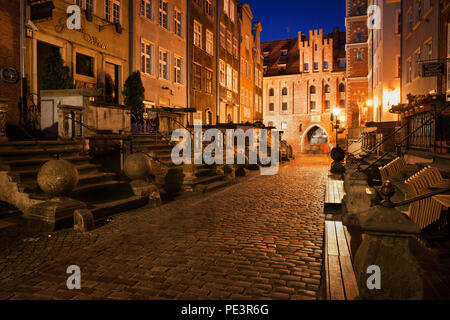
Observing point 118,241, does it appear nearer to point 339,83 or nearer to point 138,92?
point 138,92

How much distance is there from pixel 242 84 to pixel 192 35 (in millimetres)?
14455

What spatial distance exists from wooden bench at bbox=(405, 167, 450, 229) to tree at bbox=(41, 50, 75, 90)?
12.3m

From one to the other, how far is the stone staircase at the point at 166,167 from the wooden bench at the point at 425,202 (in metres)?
7.04

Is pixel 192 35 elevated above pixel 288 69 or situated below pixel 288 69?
below

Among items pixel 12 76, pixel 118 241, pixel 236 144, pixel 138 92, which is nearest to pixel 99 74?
pixel 138 92

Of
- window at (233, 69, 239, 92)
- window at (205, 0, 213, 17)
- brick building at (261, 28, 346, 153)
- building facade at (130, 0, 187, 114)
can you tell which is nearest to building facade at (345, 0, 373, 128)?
brick building at (261, 28, 346, 153)

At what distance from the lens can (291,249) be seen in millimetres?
5695

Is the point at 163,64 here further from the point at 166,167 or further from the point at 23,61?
the point at 166,167

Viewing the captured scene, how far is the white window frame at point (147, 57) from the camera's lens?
1997 centimetres

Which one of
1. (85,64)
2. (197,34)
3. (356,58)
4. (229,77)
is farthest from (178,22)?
(356,58)

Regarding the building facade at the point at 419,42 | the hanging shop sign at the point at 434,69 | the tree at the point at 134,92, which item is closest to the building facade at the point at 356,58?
the building facade at the point at 419,42

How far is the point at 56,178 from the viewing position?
7047mm

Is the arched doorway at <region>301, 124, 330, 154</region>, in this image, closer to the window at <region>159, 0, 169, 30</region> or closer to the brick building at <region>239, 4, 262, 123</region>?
the brick building at <region>239, 4, 262, 123</region>

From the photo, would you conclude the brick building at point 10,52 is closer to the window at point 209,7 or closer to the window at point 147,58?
the window at point 147,58
